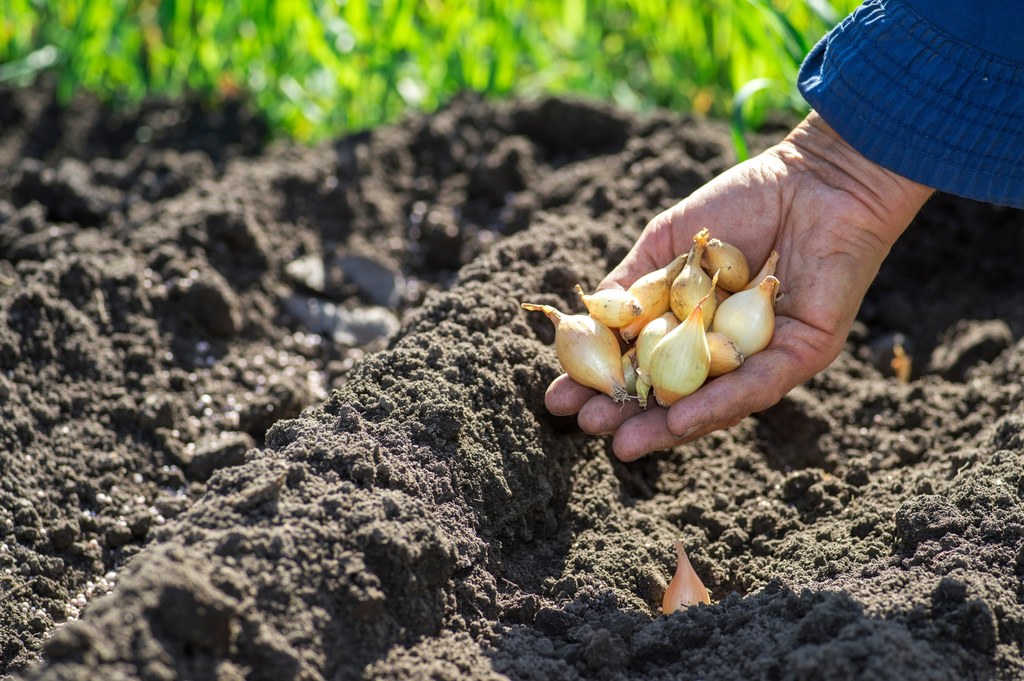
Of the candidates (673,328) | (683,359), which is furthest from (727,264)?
(683,359)

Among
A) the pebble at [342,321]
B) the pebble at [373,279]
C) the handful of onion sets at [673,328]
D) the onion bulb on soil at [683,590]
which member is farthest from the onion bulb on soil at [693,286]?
the pebble at [373,279]

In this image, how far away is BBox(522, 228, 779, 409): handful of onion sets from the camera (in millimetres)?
2159

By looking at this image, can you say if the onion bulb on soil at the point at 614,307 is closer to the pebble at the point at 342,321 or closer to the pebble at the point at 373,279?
the pebble at the point at 342,321

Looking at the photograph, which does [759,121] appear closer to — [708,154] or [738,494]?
[708,154]

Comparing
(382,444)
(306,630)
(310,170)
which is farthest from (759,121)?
(306,630)

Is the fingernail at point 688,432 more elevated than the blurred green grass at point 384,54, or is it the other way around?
the blurred green grass at point 384,54

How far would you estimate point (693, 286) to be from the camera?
2291 millimetres

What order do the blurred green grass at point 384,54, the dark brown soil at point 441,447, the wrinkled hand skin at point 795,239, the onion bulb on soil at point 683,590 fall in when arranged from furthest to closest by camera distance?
the blurred green grass at point 384,54 → the wrinkled hand skin at point 795,239 → the onion bulb on soil at point 683,590 → the dark brown soil at point 441,447

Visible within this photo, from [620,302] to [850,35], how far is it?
864mm

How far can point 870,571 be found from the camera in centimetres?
201

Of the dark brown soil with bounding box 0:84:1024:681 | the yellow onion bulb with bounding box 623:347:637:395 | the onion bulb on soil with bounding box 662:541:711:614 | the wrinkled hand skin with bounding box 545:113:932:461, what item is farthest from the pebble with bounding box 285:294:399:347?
the onion bulb on soil with bounding box 662:541:711:614

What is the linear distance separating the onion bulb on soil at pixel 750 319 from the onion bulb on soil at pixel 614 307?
7.3 inches

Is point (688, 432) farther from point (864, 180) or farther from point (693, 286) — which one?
point (864, 180)

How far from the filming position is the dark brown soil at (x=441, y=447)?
5.73 feet
